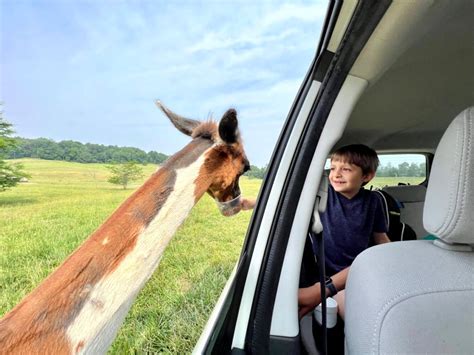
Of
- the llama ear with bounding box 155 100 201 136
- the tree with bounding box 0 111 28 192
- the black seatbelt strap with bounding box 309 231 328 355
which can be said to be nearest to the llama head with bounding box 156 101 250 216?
the llama ear with bounding box 155 100 201 136

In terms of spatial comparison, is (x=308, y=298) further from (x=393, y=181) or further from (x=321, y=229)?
(x=393, y=181)

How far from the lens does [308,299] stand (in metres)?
1.36

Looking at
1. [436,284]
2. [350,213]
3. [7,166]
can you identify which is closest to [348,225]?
[350,213]

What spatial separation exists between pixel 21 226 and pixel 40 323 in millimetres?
418

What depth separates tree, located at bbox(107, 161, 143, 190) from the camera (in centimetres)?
123

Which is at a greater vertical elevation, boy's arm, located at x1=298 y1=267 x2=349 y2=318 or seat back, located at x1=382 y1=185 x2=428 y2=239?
seat back, located at x1=382 y1=185 x2=428 y2=239

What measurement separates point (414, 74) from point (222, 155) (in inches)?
49.4

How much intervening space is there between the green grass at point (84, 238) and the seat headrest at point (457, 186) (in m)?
0.74

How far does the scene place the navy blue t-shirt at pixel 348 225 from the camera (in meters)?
1.71

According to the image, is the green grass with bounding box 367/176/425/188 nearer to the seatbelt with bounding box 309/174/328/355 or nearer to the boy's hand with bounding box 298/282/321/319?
the boy's hand with bounding box 298/282/321/319

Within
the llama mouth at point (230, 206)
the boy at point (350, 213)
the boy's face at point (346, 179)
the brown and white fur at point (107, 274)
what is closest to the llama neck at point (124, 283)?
the brown and white fur at point (107, 274)

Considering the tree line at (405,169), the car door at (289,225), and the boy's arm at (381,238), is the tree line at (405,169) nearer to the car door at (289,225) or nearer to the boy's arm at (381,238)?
the boy's arm at (381,238)

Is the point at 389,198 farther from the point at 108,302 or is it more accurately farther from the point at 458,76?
the point at 108,302

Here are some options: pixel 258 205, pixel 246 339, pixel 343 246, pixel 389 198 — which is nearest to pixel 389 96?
pixel 389 198
